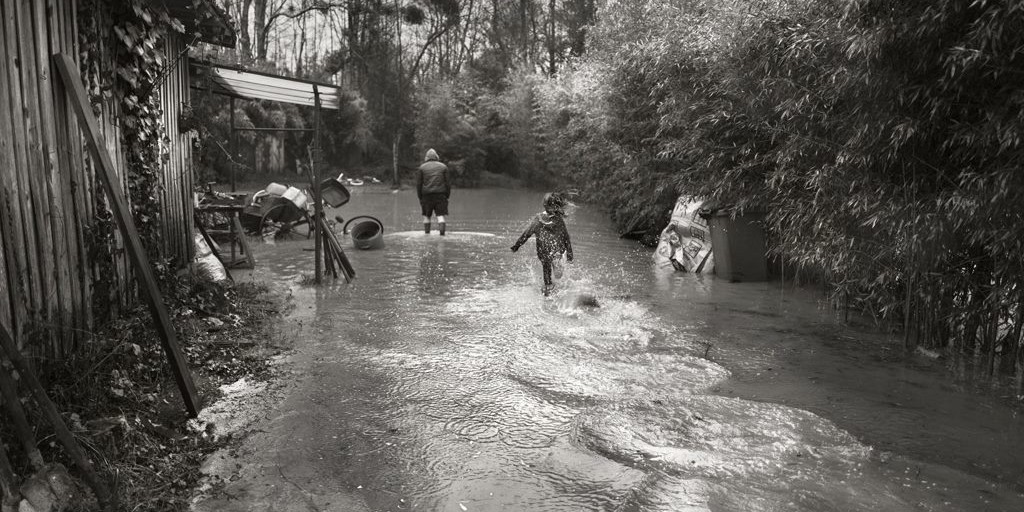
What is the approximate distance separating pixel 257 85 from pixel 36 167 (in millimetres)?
6190

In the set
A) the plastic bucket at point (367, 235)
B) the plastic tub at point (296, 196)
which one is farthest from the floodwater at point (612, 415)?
the plastic tub at point (296, 196)

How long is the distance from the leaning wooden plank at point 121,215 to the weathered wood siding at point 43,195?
0.10 m

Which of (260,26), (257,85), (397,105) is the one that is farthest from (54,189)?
(397,105)

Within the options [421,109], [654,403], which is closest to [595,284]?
[654,403]

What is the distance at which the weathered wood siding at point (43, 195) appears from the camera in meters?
3.65

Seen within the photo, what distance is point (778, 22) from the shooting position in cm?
709

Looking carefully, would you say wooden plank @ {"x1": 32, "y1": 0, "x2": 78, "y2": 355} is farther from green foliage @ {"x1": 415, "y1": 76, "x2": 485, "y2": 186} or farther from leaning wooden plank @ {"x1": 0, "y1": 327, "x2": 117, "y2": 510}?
green foliage @ {"x1": 415, "y1": 76, "x2": 485, "y2": 186}

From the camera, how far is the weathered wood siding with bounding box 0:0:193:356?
144 inches

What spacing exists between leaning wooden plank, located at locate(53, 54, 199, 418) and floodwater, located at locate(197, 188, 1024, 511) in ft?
1.90

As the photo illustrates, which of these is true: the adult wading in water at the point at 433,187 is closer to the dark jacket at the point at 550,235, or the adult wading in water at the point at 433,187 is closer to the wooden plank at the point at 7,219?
the dark jacket at the point at 550,235

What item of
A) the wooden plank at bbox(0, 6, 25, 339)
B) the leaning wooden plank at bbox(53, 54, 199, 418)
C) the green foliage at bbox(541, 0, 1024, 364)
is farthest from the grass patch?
the green foliage at bbox(541, 0, 1024, 364)

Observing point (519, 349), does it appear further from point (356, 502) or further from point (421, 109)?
point (421, 109)

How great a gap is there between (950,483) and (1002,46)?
2.67m

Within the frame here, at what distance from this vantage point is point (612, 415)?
4.71 meters
